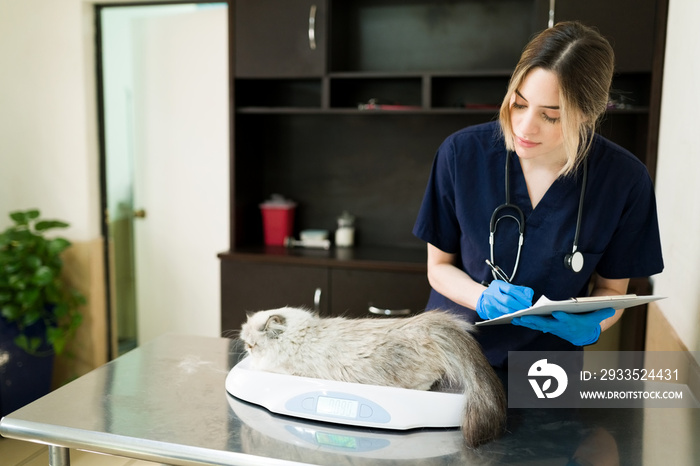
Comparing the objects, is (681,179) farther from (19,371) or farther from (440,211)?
(19,371)

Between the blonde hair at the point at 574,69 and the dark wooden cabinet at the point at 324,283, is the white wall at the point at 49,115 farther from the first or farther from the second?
the blonde hair at the point at 574,69

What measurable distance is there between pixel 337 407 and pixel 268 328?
0.71 feet

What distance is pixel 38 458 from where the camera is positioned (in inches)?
109

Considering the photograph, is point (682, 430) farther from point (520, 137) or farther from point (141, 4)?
point (141, 4)

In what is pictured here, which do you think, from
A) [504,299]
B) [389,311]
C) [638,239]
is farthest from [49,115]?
[638,239]

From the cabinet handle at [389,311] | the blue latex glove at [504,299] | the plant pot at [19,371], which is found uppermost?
the blue latex glove at [504,299]

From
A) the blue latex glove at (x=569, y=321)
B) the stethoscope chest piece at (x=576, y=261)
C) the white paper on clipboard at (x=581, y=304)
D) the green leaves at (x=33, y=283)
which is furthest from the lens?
the green leaves at (x=33, y=283)

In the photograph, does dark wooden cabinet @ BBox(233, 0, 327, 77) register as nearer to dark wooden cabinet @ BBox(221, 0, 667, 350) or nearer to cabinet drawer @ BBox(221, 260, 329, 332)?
dark wooden cabinet @ BBox(221, 0, 667, 350)

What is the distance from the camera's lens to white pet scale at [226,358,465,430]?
3.88 ft

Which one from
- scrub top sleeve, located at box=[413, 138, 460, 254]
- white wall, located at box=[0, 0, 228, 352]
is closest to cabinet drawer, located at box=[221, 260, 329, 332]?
white wall, located at box=[0, 0, 228, 352]

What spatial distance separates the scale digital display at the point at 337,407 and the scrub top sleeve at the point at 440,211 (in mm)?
564

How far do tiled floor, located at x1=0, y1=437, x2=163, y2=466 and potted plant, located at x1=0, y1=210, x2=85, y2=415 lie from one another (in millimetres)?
178

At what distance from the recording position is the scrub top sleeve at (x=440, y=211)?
1.63 meters

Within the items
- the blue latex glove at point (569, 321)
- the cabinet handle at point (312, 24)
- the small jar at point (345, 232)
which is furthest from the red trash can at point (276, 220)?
the blue latex glove at point (569, 321)
